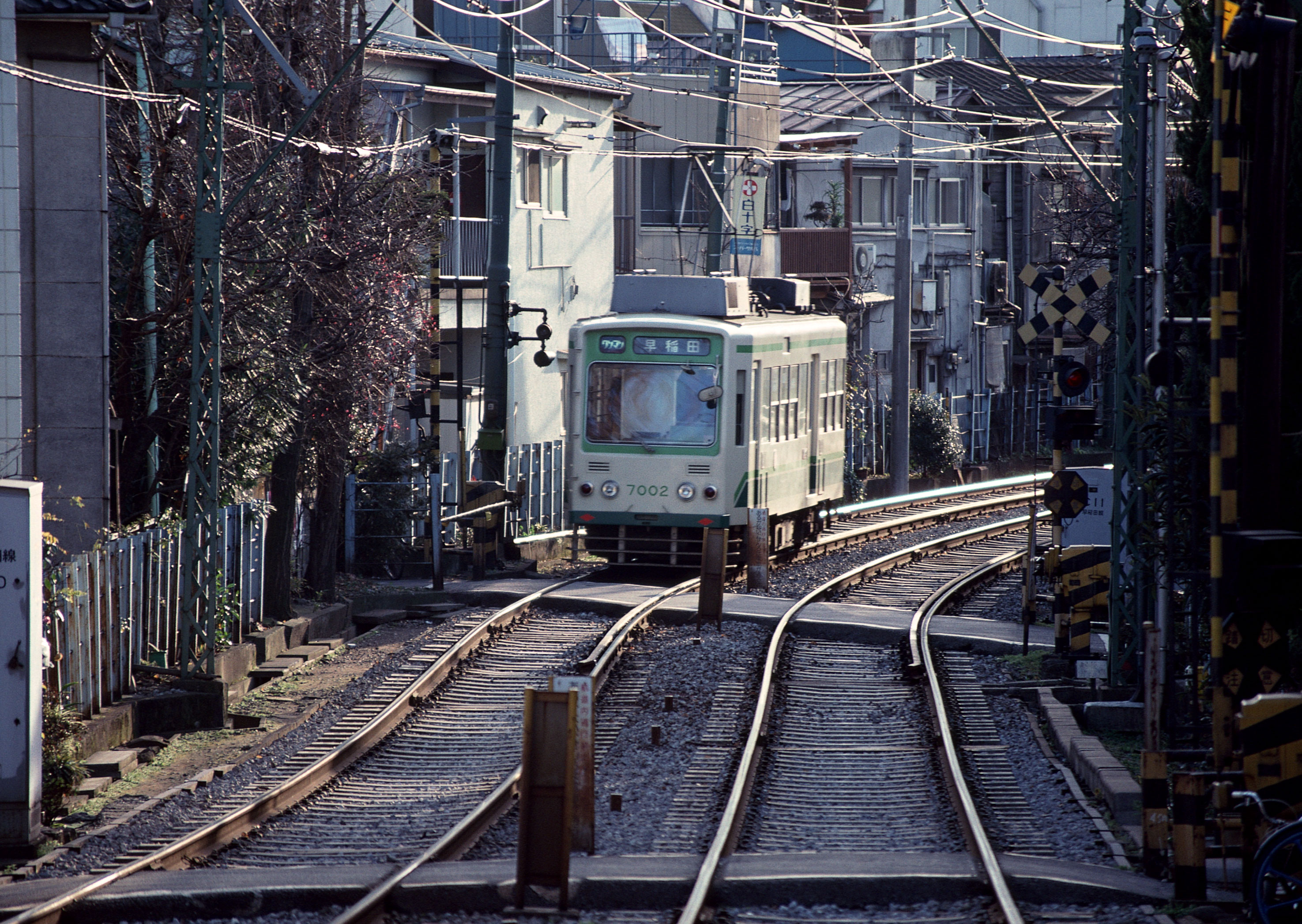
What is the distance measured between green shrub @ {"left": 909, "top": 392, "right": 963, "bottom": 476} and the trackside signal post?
89.8 feet

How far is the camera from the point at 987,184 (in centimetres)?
4775

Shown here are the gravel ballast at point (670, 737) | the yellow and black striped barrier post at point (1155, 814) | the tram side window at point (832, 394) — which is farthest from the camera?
the tram side window at point (832, 394)

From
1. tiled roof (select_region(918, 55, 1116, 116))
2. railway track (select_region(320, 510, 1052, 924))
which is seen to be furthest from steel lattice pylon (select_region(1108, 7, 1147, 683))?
tiled roof (select_region(918, 55, 1116, 116))

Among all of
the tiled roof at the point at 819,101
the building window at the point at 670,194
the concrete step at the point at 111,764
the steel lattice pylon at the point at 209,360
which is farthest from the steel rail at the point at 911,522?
the tiled roof at the point at 819,101

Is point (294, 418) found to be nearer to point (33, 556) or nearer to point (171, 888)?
point (33, 556)

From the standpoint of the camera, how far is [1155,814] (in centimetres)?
852

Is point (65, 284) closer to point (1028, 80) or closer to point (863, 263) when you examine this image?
point (863, 263)

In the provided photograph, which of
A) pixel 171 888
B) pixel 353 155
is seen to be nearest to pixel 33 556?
pixel 171 888

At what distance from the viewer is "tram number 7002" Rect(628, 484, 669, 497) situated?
19.3 meters

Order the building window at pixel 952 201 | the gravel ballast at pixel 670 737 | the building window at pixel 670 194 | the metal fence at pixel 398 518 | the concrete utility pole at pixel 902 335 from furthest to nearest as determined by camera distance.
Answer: the building window at pixel 952 201 < the building window at pixel 670 194 < the concrete utility pole at pixel 902 335 < the metal fence at pixel 398 518 < the gravel ballast at pixel 670 737

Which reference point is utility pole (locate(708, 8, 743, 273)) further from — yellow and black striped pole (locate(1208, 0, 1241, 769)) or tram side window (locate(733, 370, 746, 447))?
yellow and black striped pole (locate(1208, 0, 1241, 769))

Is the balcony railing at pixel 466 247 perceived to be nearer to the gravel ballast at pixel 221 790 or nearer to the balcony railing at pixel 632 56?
the balcony railing at pixel 632 56

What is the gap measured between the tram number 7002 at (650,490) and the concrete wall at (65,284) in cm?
708

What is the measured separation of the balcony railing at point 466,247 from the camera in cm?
2786
